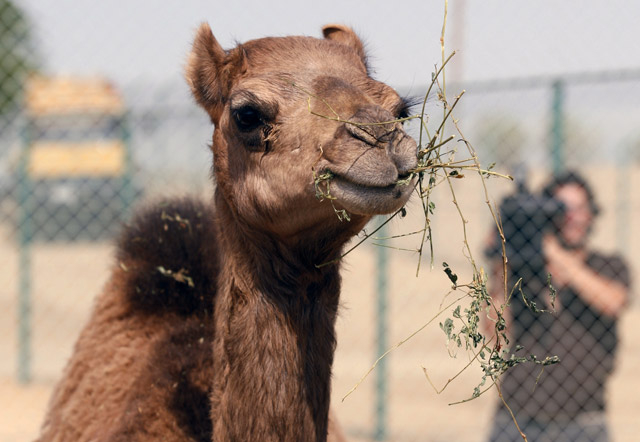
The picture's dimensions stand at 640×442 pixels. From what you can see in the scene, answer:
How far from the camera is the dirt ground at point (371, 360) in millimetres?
6492

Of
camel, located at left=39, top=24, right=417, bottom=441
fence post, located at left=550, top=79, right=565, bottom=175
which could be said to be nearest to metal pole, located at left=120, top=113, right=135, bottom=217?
fence post, located at left=550, top=79, right=565, bottom=175

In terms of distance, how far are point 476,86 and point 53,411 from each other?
11.8 feet

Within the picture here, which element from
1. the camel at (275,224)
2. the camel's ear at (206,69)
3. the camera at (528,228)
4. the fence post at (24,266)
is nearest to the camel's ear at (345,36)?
the camel at (275,224)

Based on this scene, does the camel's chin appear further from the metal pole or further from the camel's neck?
the metal pole

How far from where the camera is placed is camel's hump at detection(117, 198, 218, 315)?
3.37 metres

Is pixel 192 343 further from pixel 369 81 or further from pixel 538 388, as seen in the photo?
pixel 538 388

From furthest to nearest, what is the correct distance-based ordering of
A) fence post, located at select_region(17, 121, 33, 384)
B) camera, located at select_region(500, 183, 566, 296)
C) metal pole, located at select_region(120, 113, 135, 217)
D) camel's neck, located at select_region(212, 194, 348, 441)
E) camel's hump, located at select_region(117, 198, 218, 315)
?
1. fence post, located at select_region(17, 121, 33, 384)
2. metal pole, located at select_region(120, 113, 135, 217)
3. camera, located at select_region(500, 183, 566, 296)
4. camel's hump, located at select_region(117, 198, 218, 315)
5. camel's neck, located at select_region(212, 194, 348, 441)

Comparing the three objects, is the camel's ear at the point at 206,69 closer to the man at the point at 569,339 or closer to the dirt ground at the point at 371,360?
the dirt ground at the point at 371,360

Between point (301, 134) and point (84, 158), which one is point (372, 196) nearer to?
point (301, 134)

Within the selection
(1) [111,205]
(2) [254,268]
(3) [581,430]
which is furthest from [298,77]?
(1) [111,205]

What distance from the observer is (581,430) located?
468cm

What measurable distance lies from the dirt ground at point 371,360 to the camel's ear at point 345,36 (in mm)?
1513

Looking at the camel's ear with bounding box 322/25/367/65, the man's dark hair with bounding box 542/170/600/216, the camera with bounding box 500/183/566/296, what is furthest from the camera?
the man's dark hair with bounding box 542/170/600/216

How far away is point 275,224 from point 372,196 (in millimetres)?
425
